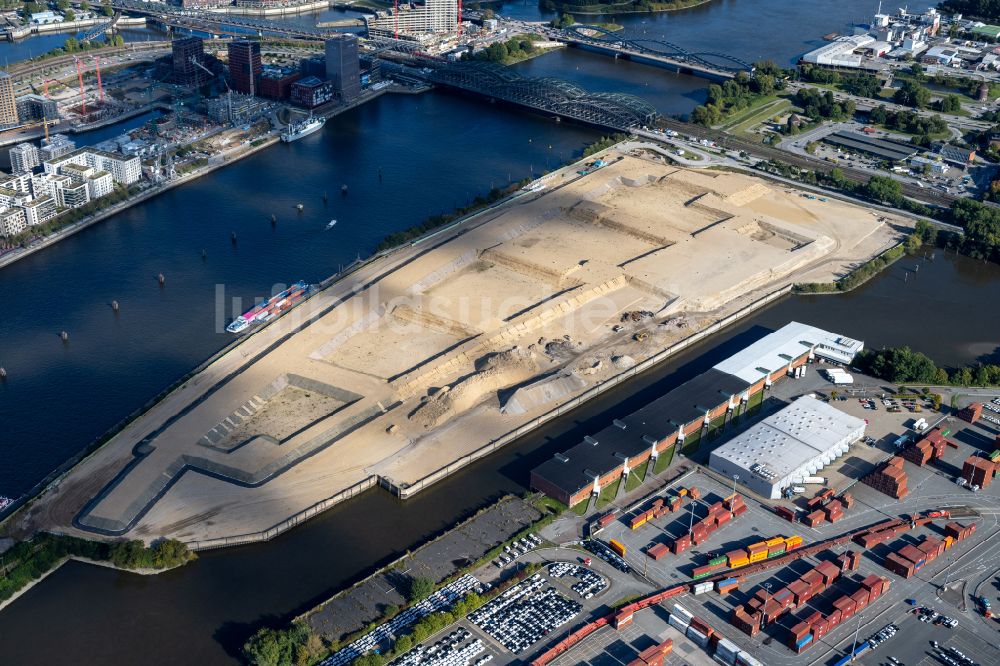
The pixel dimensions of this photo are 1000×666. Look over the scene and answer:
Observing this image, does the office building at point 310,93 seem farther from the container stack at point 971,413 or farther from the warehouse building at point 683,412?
the container stack at point 971,413

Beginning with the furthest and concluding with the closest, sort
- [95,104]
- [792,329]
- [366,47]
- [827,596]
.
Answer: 1. [366,47]
2. [95,104]
3. [792,329]
4. [827,596]

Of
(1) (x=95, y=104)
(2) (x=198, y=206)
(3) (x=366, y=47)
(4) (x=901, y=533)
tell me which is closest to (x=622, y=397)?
(4) (x=901, y=533)

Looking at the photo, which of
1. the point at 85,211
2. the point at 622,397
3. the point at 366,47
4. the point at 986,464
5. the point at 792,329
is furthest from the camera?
the point at 366,47

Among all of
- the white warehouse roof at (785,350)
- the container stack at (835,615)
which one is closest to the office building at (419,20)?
the white warehouse roof at (785,350)

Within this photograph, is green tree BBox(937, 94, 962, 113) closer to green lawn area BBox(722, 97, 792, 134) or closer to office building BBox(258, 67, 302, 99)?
green lawn area BBox(722, 97, 792, 134)

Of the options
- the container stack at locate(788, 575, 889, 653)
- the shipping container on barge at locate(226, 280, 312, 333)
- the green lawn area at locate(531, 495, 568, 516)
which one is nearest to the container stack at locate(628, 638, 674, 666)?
the container stack at locate(788, 575, 889, 653)

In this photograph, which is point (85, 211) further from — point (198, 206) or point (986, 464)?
point (986, 464)

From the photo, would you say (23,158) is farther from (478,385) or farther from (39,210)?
(478,385)
